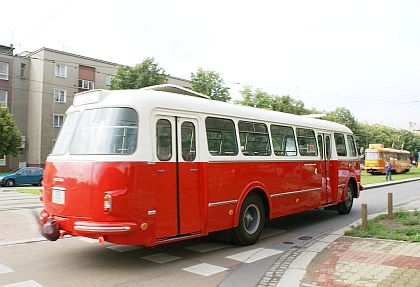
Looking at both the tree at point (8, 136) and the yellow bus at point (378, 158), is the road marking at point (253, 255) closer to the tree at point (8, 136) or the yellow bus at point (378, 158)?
the tree at point (8, 136)

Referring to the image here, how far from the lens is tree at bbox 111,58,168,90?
107ft

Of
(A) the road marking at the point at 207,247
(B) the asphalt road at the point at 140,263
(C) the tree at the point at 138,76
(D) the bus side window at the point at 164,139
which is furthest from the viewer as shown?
(C) the tree at the point at 138,76

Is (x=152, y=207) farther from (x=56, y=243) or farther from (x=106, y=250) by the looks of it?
(x=56, y=243)

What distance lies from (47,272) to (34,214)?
6.90m

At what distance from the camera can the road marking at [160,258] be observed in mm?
6770

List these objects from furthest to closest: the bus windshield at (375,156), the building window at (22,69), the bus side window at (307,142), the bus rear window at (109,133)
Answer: the bus windshield at (375,156), the building window at (22,69), the bus side window at (307,142), the bus rear window at (109,133)

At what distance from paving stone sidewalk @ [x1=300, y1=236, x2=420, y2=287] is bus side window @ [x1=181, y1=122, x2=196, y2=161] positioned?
272cm

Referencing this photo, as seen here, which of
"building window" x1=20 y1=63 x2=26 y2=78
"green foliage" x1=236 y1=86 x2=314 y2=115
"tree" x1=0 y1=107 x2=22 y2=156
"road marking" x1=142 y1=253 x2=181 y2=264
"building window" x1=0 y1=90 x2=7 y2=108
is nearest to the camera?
"road marking" x1=142 y1=253 x2=181 y2=264

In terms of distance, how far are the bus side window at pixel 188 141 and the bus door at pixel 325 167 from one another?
208 inches

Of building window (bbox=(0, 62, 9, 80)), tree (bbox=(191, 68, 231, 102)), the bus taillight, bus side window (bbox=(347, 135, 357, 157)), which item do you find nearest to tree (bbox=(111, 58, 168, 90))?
tree (bbox=(191, 68, 231, 102))

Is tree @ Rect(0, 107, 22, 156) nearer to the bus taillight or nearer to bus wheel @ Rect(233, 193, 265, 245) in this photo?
bus wheel @ Rect(233, 193, 265, 245)

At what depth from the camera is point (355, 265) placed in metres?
6.27

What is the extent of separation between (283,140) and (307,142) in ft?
4.54

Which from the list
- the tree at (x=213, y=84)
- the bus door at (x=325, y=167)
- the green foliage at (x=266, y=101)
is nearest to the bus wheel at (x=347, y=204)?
the bus door at (x=325, y=167)
